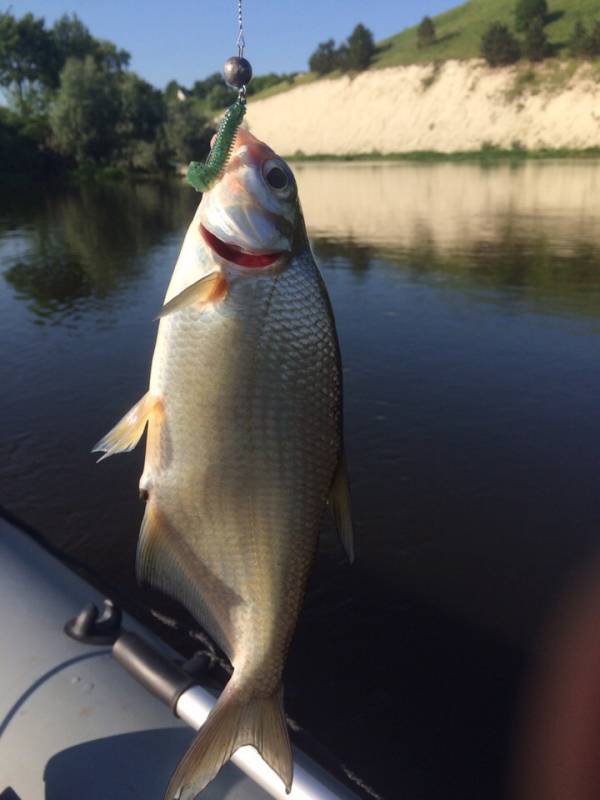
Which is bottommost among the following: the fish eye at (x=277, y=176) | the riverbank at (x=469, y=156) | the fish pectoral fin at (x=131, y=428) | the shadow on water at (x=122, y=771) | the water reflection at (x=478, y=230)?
the riverbank at (x=469, y=156)

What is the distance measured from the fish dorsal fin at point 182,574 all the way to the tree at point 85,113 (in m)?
62.2

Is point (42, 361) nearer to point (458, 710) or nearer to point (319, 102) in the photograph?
point (458, 710)

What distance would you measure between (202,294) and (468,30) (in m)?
119

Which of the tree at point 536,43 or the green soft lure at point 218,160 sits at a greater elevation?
the tree at point 536,43

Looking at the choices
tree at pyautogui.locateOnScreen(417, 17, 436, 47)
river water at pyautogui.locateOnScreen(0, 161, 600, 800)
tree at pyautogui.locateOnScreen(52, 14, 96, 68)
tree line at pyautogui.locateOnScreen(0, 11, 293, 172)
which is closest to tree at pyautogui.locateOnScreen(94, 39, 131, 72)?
tree at pyautogui.locateOnScreen(52, 14, 96, 68)

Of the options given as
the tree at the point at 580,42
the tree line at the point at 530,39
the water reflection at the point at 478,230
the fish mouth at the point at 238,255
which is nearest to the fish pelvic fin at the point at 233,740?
the fish mouth at the point at 238,255

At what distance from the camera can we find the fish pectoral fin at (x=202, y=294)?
5.78ft

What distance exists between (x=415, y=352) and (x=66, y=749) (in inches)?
382

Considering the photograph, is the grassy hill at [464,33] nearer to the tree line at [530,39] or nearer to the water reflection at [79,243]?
the tree line at [530,39]

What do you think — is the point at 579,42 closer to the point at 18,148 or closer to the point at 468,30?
the point at 468,30

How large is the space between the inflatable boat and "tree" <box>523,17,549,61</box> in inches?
3772

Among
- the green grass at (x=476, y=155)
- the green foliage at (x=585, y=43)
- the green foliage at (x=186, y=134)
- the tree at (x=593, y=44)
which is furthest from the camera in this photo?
the green foliage at (x=585, y=43)

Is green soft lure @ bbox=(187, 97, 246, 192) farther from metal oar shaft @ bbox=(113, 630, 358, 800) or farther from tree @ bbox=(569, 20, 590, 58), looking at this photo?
tree @ bbox=(569, 20, 590, 58)

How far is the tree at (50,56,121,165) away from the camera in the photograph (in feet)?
185
